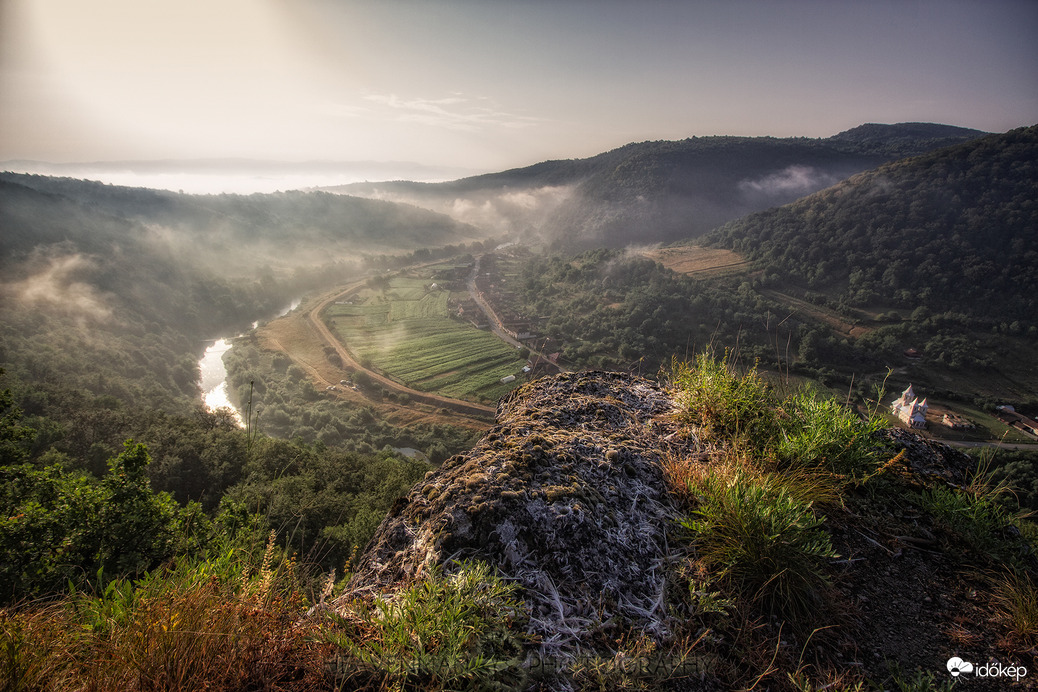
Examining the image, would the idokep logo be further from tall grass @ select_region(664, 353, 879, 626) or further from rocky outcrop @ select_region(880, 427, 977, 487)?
rocky outcrop @ select_region(880, 427, 977, 487)

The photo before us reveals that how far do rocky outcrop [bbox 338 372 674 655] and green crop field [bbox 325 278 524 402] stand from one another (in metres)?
40.6

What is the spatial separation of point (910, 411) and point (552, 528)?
50313mm

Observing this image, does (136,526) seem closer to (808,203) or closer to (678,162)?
(808,203)

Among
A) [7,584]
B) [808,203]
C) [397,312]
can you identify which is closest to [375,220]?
[397,312]

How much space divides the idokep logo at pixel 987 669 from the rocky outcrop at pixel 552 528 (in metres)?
1.80

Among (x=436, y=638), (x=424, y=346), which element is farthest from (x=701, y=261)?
(x=436, y=638)

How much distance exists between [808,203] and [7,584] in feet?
414

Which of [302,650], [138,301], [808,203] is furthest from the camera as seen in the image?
[808,203]

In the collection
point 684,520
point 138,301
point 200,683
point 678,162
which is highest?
point 678,162

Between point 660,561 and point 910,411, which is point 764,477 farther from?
point 910,411

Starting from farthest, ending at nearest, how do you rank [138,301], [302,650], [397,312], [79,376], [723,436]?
1. [397,312]
2. [138,301]
3. [79,376]
4. [723,436]
5. [302,650]

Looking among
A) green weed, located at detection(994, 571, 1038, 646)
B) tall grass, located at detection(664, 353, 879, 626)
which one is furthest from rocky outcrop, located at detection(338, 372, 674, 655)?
green weed, located at detection(994, 571, 1038, 646)

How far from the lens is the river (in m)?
44.6

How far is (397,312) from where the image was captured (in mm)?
73375
